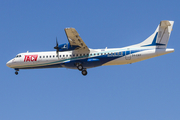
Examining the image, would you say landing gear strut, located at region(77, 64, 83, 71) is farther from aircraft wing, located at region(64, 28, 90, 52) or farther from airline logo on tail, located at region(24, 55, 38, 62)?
airline logo on tail, located at region(24, 55, 38, 62)

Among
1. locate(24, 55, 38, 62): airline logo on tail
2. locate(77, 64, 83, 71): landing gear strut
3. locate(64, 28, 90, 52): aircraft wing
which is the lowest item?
locate(77, 64, 83, 71): landing gear strut

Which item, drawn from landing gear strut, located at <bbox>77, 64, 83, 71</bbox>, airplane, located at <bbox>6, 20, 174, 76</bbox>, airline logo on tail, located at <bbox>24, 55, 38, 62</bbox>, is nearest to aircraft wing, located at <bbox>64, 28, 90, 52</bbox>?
airplane, located at <bbox>6, 20, 174, 76</bbox>

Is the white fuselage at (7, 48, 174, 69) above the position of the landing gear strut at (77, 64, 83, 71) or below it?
above

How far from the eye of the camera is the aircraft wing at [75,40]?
3235 centimetres

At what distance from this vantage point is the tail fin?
33.7 m

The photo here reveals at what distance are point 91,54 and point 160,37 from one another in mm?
7963

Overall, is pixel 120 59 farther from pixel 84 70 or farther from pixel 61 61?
pixel 61 61

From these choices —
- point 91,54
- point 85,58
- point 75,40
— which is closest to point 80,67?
point 85,58

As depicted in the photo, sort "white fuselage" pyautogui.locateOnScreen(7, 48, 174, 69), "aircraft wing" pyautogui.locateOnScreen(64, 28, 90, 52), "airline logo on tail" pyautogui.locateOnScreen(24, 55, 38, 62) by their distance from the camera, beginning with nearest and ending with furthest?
"aircraft wing" pyautogui.locateOnScreen(64, 28, 90, 52), "white fuselage" pyautogui.locateOnScreen(7, 48, 174, 69), "airline logo on tail" pyautogui.locateOnScreen(24, 55, 38, 62)

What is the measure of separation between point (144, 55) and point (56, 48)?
991 cm

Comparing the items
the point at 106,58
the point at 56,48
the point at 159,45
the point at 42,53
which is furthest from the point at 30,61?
the point at 159,45

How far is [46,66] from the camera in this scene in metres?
36.5

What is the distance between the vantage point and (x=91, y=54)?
1385 inches

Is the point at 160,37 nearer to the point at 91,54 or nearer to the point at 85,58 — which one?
the point at 91,54
